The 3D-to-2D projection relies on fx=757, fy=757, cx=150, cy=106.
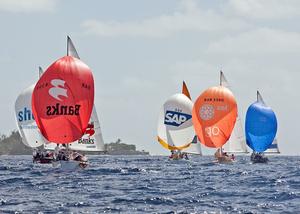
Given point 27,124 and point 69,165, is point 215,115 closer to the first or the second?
point 27,124

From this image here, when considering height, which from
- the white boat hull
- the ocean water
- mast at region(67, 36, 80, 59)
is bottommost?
the ocean water

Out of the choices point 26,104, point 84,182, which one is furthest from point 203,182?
point 26,104

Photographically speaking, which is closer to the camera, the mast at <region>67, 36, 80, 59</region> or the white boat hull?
the white boat hull

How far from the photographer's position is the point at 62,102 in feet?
181

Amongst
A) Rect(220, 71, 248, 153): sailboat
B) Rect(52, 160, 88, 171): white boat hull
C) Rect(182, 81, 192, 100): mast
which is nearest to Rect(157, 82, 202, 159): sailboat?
Rect(220, 71, 248, 153): sailboat

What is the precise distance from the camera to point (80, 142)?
66.6 meters

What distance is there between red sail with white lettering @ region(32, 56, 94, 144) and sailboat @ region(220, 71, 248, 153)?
37875 millimetres

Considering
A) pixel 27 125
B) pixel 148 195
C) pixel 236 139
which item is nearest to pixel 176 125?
pixel 236 139

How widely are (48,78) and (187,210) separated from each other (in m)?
27.7

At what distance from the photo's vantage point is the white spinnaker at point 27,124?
8200 centimetres

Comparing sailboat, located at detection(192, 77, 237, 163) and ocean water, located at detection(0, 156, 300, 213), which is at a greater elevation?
sailboat, located at detection(192, 77, 237, 163)

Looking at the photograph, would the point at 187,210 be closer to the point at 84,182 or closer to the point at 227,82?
the point at 84,182

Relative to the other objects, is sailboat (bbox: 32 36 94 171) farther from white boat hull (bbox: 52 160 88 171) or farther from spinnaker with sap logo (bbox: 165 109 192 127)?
spinnaker with sap logo (bbox: 165 109 192 127)

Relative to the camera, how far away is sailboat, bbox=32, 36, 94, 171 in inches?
2176
